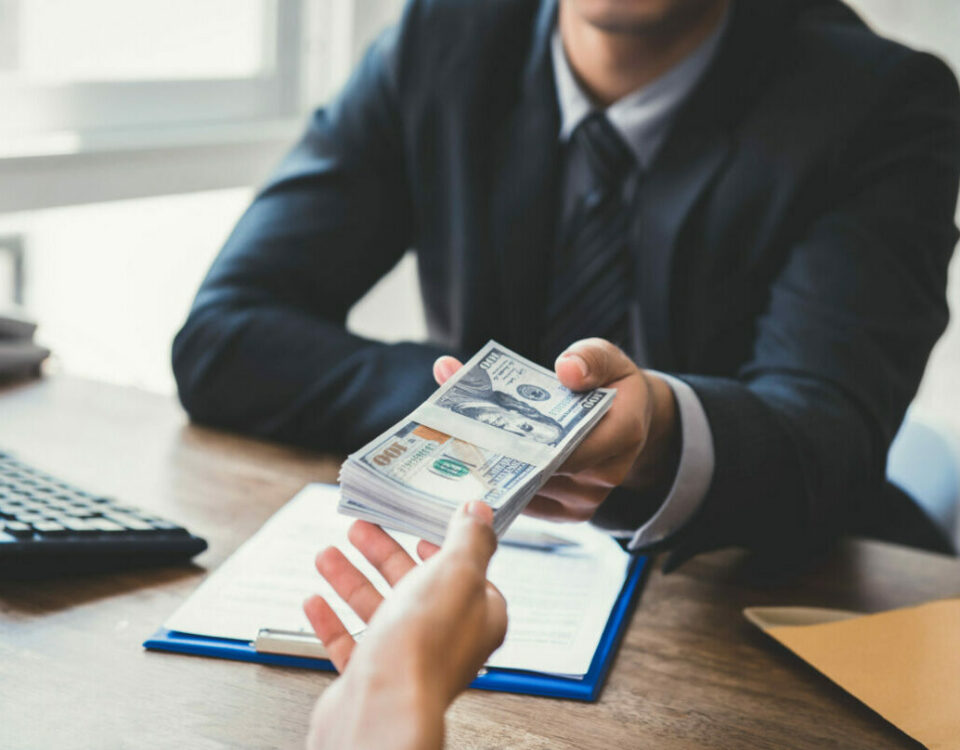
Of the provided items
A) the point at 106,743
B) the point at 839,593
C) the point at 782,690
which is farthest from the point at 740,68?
the point at 106,743

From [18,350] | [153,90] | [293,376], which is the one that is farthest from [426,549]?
[153,90]

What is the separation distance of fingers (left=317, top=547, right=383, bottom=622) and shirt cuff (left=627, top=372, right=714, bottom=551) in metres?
0.36

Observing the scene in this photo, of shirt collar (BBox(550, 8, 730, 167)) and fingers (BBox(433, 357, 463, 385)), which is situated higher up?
shirt collar (BBox(550, 8, 730, 167))

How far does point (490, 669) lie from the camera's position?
0.78m

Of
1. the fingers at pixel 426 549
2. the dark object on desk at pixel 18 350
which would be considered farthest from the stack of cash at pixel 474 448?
the dark object on desk at pixel 18 350

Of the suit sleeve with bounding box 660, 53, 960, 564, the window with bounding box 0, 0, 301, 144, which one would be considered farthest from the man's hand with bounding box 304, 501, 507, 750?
the window with bounding box 0, 0, 301, 144

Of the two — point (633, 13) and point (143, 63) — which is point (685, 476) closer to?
point (633, 13)

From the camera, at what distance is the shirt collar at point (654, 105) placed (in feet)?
4.78

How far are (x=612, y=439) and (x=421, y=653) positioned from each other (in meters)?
0.41

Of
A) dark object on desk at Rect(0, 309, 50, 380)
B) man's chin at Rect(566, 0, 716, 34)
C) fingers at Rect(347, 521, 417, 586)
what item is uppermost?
man's chin at Rect(566, 0, 716, 34)

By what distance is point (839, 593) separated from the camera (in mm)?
991

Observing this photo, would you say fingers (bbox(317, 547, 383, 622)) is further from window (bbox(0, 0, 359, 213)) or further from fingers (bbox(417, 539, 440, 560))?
window (bbox(0, 0, 359, 213))

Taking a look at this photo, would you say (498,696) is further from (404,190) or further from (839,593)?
(404,190)

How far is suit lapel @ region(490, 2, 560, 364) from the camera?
57.9 inches
